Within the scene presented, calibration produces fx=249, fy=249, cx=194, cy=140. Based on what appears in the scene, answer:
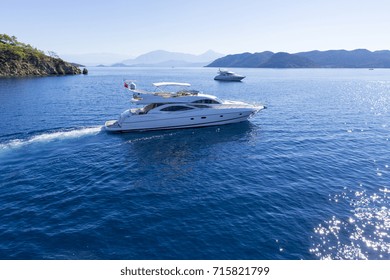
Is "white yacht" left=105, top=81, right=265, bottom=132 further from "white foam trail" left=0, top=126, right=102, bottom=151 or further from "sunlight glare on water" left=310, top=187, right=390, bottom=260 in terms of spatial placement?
"sunlight glare on water" left=310, top=187, right=390, bottom=260

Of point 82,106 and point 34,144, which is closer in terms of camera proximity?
point 34,144

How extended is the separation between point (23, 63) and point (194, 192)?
121m

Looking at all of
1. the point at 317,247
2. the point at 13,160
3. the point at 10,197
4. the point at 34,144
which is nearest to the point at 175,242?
the point at 317,247

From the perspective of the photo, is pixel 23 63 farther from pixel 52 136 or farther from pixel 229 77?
pixel 52 136

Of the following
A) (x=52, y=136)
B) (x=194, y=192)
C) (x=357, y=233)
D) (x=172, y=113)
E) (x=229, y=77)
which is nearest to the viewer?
(x=357, y=233)

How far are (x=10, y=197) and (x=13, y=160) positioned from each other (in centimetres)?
733

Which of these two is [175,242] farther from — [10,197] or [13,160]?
[13,160]

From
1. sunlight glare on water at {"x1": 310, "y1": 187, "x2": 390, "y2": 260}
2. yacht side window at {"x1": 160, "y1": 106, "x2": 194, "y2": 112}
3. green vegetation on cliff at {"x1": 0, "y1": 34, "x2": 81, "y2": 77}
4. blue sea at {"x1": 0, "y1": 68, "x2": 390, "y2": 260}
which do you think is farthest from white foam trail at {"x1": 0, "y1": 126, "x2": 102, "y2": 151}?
green vegetation on cliff at {"x1": 0, "y1": 34, "x2": 81, "y2": 77}

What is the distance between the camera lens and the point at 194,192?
1881cm

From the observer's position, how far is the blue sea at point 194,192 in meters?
13.3

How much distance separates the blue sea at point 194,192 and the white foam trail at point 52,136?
0.12 meters

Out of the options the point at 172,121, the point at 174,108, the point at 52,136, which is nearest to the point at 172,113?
the point at 174,108

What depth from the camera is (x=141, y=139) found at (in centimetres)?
3097

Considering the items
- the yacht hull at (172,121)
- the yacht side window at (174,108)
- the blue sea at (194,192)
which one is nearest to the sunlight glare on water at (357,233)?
the blue sea at (194,192)
